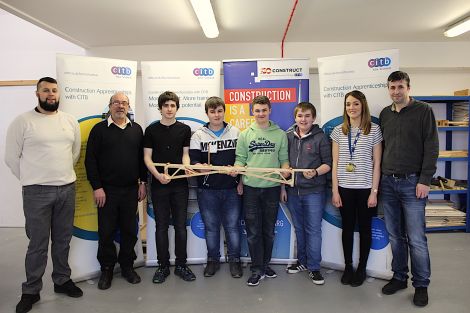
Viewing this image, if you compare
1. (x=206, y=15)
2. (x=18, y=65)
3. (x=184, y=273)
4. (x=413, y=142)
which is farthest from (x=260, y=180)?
(x=18, y=65)

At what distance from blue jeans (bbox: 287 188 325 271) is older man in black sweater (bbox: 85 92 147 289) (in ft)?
4.94

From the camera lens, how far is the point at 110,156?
298 cm

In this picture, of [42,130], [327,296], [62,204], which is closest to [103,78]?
[42,130]

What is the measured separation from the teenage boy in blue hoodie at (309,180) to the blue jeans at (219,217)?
1.67 ft

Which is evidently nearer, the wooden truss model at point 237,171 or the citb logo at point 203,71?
the wooden truss model at point 237,171

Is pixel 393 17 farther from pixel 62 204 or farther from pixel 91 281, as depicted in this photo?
pixel 91 281

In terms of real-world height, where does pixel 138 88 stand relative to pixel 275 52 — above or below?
below

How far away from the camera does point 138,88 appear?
551 cm

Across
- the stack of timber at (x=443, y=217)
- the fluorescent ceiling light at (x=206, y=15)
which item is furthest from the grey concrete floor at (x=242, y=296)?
the fluorescent ceiling light at (x=206, y=15)

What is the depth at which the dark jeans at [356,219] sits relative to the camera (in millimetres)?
2980

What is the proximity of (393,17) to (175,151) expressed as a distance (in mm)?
3241

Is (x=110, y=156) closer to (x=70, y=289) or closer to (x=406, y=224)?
(x=70, y=289)

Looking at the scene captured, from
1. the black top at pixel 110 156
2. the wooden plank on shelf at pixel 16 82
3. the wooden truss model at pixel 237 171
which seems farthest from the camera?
the wooden plank on shelf at pixel 16 82

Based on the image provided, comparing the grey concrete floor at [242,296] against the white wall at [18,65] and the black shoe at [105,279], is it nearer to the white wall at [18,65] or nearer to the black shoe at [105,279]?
the black shoe at [105,279]
